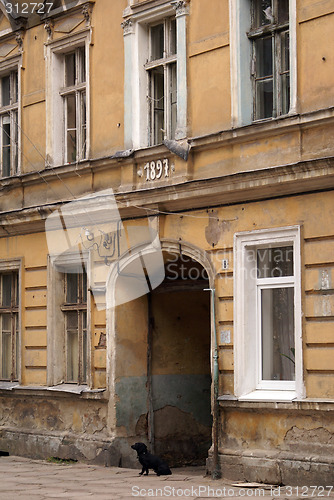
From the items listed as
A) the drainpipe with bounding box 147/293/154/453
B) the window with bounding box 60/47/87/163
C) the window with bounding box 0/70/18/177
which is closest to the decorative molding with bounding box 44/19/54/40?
the window with bounding box 60/47/87/163

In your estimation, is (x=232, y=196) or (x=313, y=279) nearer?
(x=313, y=279)

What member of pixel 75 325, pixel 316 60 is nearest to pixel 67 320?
pixel 75 325

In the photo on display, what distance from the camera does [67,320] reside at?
1483 cm

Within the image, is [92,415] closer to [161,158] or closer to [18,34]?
[161,158]

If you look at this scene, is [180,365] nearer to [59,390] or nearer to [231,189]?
[59,390]

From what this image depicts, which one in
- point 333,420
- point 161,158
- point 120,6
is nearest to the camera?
point 333,420

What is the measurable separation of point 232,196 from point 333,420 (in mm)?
3070

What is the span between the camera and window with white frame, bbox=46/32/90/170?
48.2 feet

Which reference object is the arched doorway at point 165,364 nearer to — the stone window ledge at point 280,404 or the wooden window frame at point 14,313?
the stone window ledge at point 280,404

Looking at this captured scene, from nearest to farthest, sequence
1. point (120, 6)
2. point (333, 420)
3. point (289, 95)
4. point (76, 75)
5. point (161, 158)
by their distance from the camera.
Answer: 1. point (333, 420)
2. point (289, 95)
3. point (161, 158)
4. point (120, 6)
5. point (76, 75)

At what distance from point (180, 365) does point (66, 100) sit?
4548 millimetres

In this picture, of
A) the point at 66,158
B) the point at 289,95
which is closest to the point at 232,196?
the point at 289,95

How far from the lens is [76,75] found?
14.8m

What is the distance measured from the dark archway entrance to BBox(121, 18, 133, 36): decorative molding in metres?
3.36
